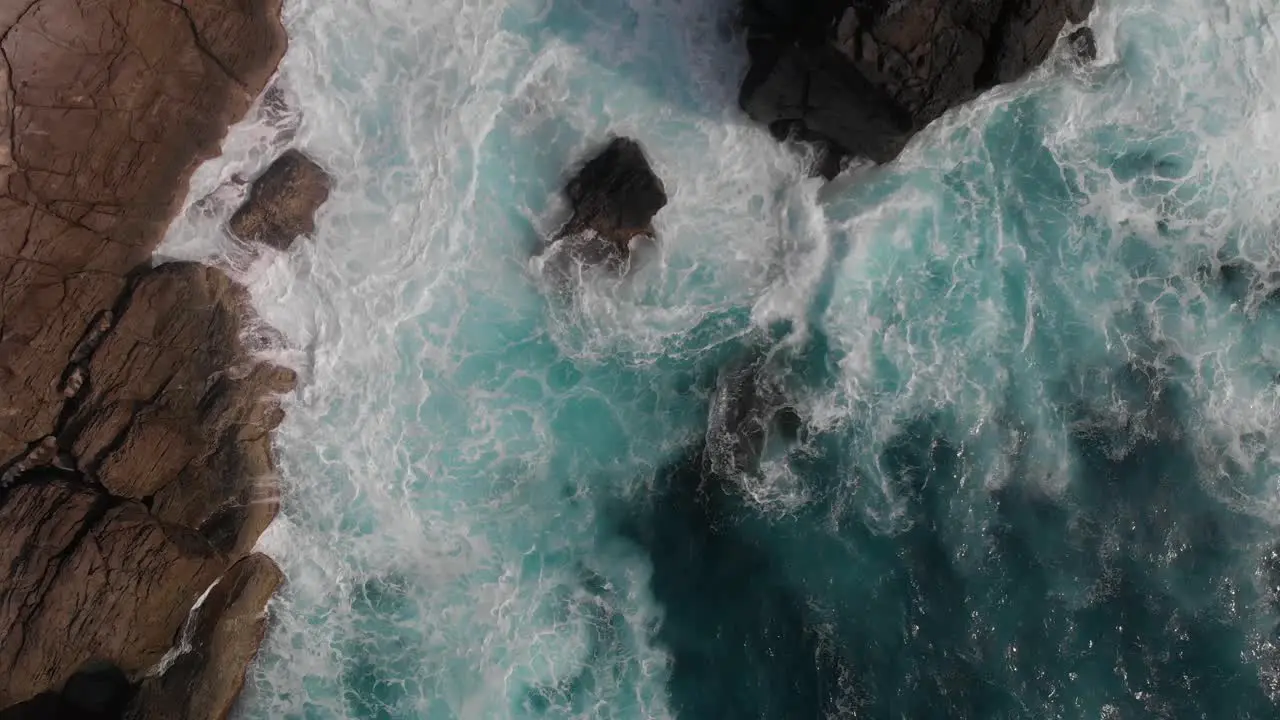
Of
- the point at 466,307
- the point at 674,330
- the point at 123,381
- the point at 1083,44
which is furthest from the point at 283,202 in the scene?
the point at 1083,44

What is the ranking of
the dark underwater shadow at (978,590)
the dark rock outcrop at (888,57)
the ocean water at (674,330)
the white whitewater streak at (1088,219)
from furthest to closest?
the white whitewater streak at (1088,219)
the ocean water at (674,330)
the dark underwater shadow at (978,590)
the dark rock outcrop at (888,57)

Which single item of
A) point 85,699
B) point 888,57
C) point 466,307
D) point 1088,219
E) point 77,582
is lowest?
point 85,699

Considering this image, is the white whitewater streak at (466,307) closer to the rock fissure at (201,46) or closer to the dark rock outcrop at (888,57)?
the rock fissure at (201,46)

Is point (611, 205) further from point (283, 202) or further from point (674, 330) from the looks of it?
point (283, 202)

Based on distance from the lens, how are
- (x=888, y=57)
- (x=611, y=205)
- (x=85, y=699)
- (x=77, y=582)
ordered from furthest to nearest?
(x=611, y=205) → (x=85, y=699) → (x=77, y=582) → (x=888, y=57)

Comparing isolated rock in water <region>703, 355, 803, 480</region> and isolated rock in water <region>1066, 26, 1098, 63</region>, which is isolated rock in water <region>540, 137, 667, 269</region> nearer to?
isolated rock in water <region>703, 355, 803, 480</region>

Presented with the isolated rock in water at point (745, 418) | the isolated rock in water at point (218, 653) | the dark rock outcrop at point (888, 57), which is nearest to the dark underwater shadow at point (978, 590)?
the isolated rock in water at point (745, 418)
